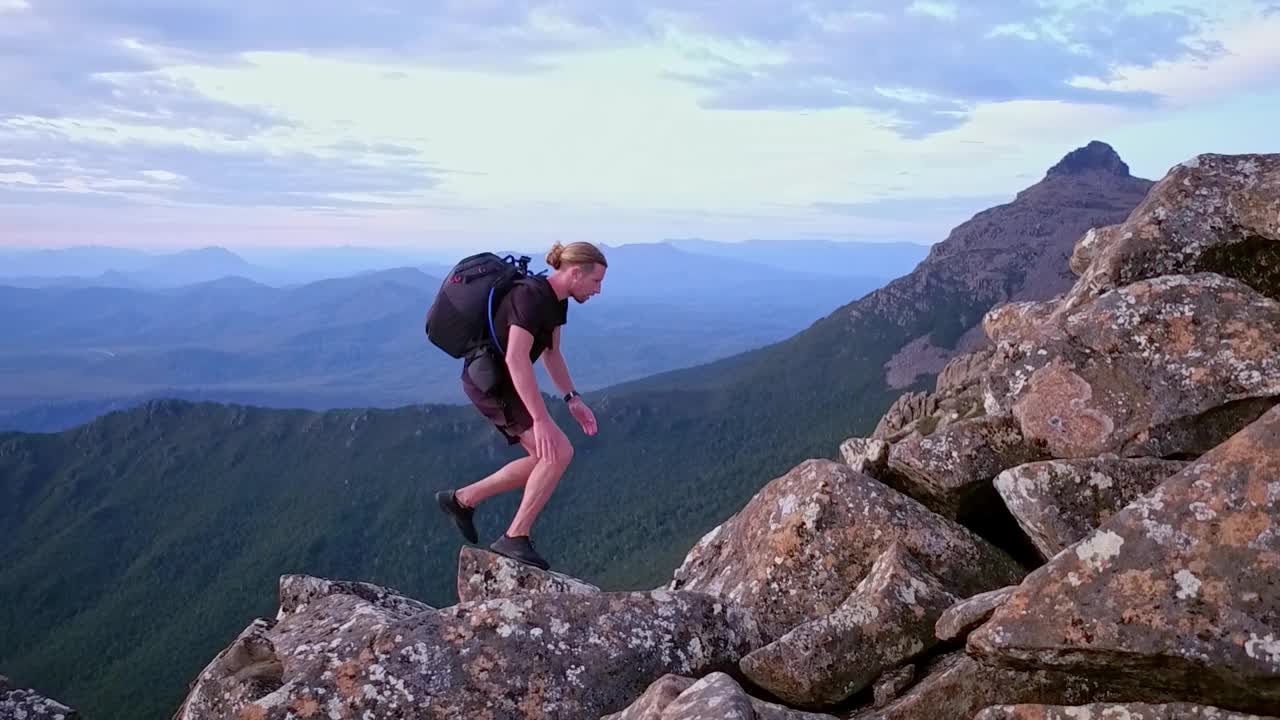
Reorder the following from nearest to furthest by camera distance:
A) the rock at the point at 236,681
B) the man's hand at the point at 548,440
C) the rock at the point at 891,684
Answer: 1. the rock at the point at 891,684
2. the rock at the point at 236,681
3. the man's hand at the point at 548,440

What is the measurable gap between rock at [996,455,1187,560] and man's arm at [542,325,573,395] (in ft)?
23.7

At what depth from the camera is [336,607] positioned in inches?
552

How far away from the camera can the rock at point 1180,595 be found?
8.66m

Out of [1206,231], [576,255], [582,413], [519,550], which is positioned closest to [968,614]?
[576,255]

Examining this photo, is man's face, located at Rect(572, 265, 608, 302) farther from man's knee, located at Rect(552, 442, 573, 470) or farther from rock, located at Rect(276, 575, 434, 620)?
rock, located at Rect(276, 575, 434, 620)

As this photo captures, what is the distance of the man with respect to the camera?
14.0m

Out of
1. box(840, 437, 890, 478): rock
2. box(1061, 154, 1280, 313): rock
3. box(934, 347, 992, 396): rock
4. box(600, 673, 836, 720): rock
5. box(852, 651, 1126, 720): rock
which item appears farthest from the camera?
box(934, 347, 992, 396): rock

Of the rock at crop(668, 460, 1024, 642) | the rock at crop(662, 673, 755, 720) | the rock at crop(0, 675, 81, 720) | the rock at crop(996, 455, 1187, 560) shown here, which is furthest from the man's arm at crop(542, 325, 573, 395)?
the rock at crop(0, 675, 81, 720)

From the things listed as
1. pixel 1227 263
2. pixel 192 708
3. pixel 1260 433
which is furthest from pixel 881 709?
pixel 1227 263

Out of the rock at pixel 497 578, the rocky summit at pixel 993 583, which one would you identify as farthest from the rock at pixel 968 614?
the rock at pixel 497 578

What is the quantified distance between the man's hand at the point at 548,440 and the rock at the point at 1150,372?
7.38 metres

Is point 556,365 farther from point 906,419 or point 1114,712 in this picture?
point 906,419

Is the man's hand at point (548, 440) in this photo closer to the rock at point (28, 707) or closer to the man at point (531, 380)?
the man at point (531, 380)

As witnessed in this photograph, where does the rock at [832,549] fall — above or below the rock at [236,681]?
above
